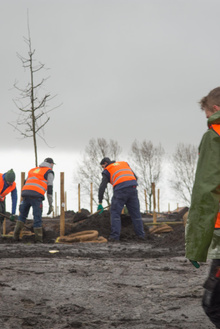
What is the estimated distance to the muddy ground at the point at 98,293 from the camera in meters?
4.30

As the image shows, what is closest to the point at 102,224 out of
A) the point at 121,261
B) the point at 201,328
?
the point at 121,261

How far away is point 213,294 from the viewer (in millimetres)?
2758

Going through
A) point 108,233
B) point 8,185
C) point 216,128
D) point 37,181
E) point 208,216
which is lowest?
point 108,233

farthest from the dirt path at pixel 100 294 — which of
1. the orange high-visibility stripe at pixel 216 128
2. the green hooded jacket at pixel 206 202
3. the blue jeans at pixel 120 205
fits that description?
the blue jeans at pixel 120 205

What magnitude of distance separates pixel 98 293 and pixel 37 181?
22.7 feet

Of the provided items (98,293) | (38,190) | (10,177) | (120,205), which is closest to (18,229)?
(38,190)

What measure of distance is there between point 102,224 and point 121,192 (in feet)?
9.25

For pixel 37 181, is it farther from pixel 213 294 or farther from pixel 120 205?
pixel 213 294

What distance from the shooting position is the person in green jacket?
268 cm

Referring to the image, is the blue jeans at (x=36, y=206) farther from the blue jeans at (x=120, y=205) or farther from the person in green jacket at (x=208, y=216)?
the person in green jacket at (x=208, y=216)

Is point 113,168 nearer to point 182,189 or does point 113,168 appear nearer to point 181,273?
point 181,273

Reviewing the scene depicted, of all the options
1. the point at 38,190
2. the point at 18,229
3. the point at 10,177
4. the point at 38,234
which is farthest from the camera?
the point at 10,177

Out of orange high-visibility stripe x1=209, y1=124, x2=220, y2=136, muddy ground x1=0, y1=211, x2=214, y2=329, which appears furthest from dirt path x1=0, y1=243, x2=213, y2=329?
orange high-visibility stripe x1=209, y1=124, x2=220, y2=136

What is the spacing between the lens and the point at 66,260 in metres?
7.68
